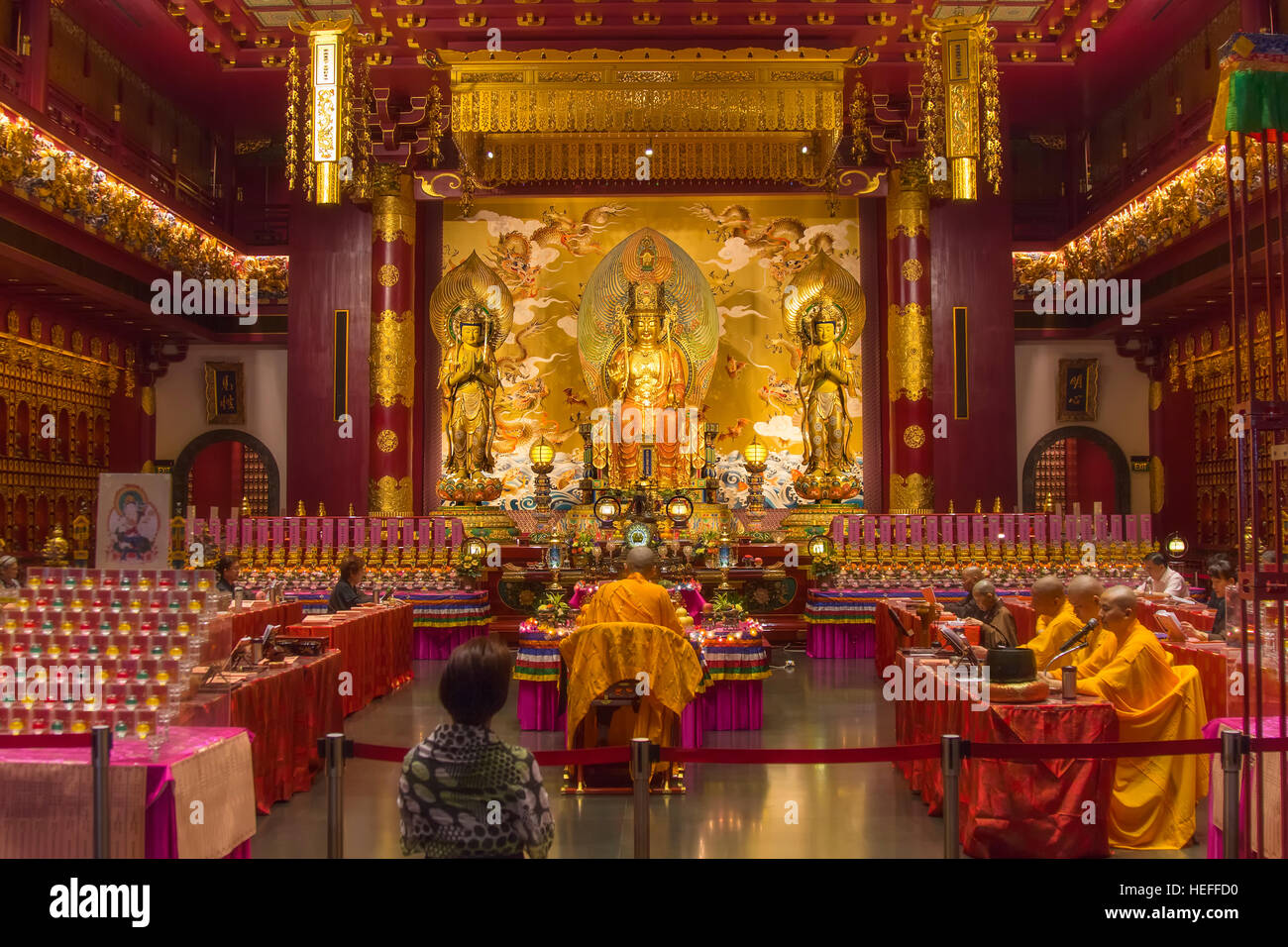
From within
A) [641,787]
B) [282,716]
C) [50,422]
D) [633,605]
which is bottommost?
[282,716]

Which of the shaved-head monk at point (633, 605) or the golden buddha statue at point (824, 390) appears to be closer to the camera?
the shaved-head monk at point (633, 605)

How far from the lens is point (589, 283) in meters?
13.1

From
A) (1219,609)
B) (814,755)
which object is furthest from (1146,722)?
(1219,609)

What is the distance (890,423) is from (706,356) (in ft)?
7.36

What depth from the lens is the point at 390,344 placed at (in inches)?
479

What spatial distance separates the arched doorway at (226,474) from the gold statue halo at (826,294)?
6891mm

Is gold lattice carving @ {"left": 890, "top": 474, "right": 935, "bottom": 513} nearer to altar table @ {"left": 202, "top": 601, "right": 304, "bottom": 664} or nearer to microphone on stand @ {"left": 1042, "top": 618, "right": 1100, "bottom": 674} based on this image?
altar table @ {"left": 202, "top": 601, "right": 304, "bottom": 664}

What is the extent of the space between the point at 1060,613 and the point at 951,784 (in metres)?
1.90

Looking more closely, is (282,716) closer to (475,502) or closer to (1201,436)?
(475,502)

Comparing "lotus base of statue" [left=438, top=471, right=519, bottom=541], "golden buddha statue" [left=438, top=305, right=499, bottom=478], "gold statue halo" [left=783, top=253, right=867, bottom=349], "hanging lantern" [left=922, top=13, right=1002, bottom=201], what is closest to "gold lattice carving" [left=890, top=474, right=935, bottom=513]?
"gold statue halo" [left=783, top=253, right=867, bottom=349]

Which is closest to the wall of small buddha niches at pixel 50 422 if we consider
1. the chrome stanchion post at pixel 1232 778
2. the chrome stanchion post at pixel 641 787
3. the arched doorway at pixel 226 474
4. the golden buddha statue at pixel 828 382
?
the arched doorway at pixel 226 474

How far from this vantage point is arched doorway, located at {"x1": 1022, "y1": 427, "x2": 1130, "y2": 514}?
14.0 meters

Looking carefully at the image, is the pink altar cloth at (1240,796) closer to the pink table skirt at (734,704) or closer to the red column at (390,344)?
the pink table skirt at (734,704)

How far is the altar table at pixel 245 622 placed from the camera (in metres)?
3.97
